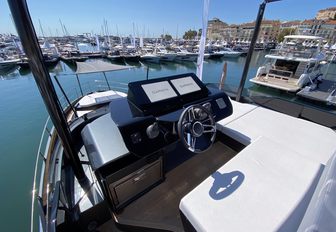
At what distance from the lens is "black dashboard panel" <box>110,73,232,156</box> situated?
1391 millimetres

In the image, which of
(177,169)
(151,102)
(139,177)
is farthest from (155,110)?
(177,169)

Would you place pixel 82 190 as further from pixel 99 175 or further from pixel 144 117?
pixel 144 117

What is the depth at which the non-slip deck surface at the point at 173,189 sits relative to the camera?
145cm

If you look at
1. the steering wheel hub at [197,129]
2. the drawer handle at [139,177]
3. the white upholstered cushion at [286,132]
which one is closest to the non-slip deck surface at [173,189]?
the drawer handle at [139,177]

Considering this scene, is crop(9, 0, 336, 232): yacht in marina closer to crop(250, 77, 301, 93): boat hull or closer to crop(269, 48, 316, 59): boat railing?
crop(250, 77, 301, 93): boat hull

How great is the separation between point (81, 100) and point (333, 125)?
259 inches

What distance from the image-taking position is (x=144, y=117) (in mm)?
1489

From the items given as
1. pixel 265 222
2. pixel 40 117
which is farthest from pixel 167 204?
pixel 40 117

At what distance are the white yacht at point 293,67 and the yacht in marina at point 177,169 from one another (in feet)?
27.4

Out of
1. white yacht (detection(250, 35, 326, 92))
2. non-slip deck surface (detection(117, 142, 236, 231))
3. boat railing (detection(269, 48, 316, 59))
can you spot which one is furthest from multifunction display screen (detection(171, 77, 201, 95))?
boat railing (detection(269, 48, 316, 59))

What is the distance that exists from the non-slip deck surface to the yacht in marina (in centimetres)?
1

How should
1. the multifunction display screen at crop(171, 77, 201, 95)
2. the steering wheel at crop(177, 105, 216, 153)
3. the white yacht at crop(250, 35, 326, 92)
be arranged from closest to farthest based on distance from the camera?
the steering wheel at crop(177, 105, 216, 153), the multifunction display screen at crop(171, 77, 201, 95), the white yacht at crop(250, 35, 326, 92)

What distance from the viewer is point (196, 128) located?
144 cm

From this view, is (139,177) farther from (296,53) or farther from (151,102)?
(296,53)
